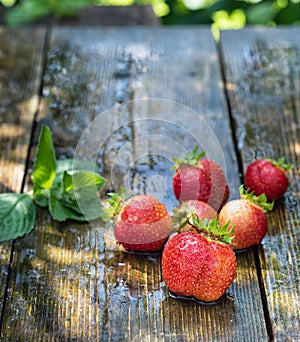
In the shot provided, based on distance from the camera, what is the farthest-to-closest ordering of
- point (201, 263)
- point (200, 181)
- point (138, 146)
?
1. point (138, 146)
2. point (200, 181)
3. point (201, 263)

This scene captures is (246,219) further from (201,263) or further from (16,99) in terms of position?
(16,99)

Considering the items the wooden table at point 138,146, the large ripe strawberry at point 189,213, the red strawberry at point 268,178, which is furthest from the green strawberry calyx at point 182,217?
the red strawberry at point 268,178

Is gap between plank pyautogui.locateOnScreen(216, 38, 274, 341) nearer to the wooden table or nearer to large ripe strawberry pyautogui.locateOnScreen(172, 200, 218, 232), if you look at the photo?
the wooden table

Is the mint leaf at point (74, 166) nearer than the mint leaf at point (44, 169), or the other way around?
the mint leaf at point (44, 169)

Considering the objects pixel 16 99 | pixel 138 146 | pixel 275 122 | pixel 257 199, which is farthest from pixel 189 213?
pixel 16 99

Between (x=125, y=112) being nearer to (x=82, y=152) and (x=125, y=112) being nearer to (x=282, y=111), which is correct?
(x=82, y=152)

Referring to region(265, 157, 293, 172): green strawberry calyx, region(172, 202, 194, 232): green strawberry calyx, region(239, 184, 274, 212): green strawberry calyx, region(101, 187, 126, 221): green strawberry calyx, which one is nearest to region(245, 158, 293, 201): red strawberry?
region(265, 157, 293, 172): green strawberry calyx

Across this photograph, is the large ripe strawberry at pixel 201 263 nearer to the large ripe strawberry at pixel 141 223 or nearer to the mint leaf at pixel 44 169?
the large ripe strawberry at pixel 141 223

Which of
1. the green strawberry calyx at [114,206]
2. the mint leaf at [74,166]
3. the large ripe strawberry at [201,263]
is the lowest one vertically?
the large ripe strawberry at [201,263]
